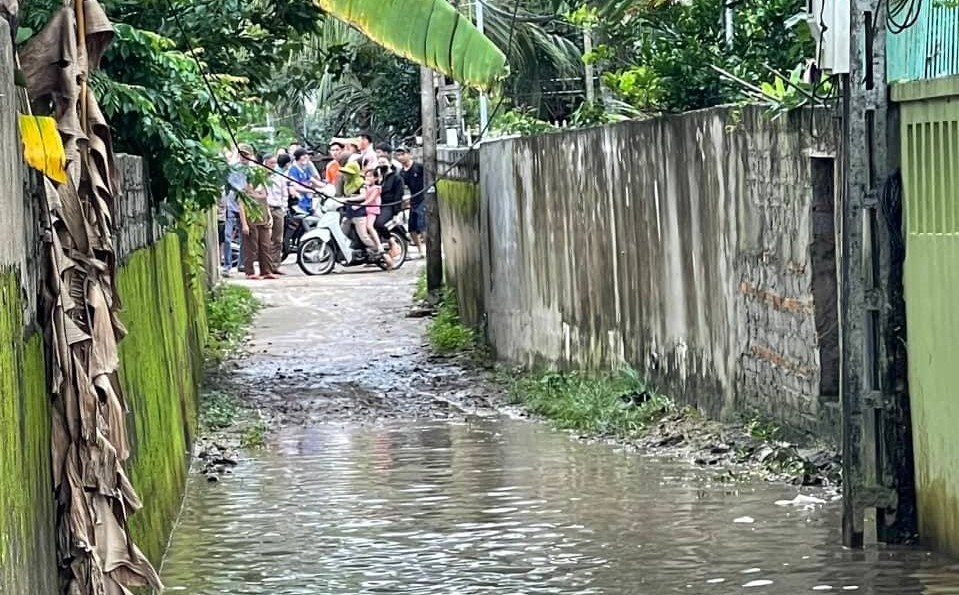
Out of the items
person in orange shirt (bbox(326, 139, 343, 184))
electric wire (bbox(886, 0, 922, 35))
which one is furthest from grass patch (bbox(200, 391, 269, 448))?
person in orange shirt (bbox(326, 139, 343, 184))

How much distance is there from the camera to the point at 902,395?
27.8 feet

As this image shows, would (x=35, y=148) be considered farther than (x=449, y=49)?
No

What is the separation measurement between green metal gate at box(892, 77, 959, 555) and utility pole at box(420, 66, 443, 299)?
44.5ft

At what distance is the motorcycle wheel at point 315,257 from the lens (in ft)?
90.8

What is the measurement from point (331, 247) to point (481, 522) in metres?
18.4

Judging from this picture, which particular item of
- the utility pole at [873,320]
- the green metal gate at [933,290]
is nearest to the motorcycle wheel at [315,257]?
the utility pole at [873,320]

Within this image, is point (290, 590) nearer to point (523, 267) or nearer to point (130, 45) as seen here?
point (130, 45)

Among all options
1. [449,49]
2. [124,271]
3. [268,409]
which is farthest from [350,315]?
[124,271]

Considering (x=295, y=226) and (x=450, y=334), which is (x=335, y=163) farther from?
(x=450, y=334)

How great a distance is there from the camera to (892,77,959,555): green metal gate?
7.95 meters

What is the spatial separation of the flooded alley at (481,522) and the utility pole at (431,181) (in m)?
7.14

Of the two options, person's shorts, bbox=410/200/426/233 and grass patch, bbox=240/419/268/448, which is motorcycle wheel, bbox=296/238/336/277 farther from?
grass patch, bbox=240/419/268/448

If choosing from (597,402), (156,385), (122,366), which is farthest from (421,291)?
(122,366)

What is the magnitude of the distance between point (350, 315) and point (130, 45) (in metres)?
10.4
